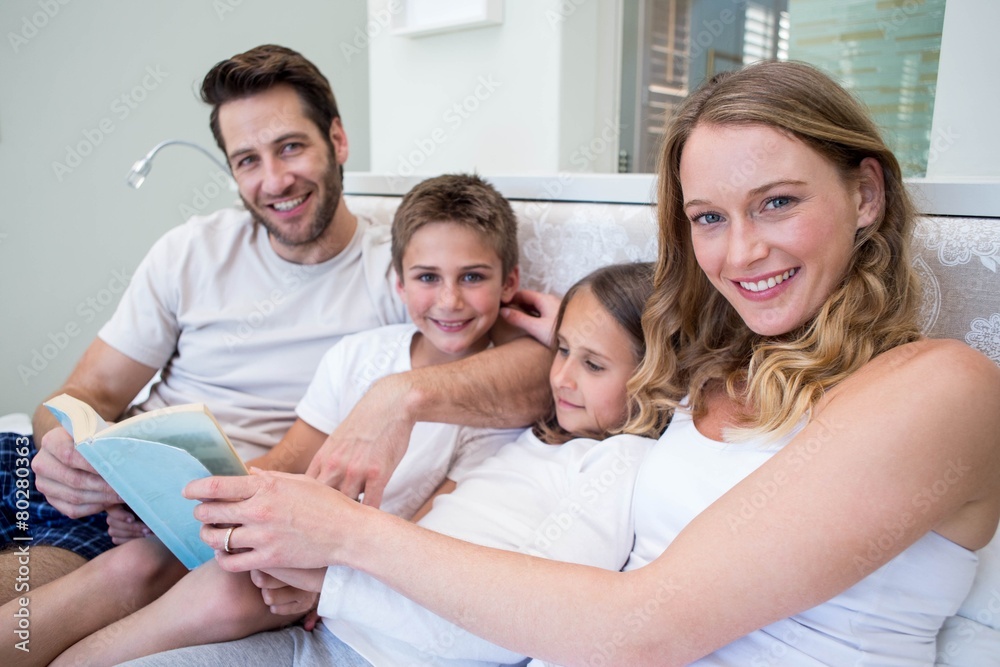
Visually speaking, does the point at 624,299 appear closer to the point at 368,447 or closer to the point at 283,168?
the point at 368,447

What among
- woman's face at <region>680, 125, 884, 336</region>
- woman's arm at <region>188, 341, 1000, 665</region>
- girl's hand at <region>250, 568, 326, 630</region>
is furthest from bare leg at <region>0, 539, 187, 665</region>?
woman's face at <region>680, 125, 884, 336</region>

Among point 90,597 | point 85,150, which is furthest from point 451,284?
point 85,150

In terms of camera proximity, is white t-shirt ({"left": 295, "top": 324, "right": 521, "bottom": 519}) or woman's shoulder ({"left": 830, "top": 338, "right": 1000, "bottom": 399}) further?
white t-shirt ({"left": 295, "top": 324, "right": 521, "bottom": 519})

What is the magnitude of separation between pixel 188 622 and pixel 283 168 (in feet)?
3.62

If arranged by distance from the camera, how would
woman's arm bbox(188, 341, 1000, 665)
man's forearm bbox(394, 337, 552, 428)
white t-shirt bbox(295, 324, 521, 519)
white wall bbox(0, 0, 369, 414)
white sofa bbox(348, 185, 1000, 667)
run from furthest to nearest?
white wall bbox(0, 0, 369, 414) < white t-shirt bbox(295, 324, 521, 519) < man's forearm bbox(394, 337, 552, 428) < white sofa bbox(348, 185, 1000, 667) < woman's arm bbox(188, 341, 1000, 665)

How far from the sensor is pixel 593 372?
4.67 feet

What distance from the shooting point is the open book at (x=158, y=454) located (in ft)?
3.46

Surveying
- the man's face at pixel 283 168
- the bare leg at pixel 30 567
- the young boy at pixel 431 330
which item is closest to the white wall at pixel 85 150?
the man's face at pixel 283 168

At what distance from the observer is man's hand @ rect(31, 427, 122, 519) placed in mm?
1349

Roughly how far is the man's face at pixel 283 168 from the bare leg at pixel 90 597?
→ 80 cm

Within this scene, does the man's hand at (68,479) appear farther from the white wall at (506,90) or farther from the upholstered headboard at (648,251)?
the white wall at (506,90)

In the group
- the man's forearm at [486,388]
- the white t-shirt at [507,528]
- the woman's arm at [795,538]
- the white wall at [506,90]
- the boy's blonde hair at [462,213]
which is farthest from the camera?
the white wall at [506,90]

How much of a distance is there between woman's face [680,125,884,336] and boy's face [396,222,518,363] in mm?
609

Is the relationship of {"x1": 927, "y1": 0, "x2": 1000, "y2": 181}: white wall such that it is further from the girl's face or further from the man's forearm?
the man's forearm
